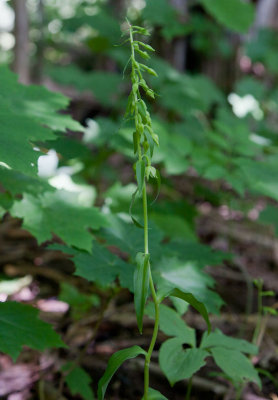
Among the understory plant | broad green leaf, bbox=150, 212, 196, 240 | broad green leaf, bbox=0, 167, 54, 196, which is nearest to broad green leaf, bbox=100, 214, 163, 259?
the understory plant

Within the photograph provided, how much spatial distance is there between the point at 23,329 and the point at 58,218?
16.6 inches

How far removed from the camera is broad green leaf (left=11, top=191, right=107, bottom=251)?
138 centimetres

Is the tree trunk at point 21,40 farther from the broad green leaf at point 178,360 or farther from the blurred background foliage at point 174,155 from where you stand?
the broad green leaf at point 178,360

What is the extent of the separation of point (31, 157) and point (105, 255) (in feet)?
1.58

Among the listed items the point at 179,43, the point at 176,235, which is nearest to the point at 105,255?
the point at 176,235

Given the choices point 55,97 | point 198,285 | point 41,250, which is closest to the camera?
point 198,285

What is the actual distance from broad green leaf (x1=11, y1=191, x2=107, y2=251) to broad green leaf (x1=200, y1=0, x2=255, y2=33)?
231cm

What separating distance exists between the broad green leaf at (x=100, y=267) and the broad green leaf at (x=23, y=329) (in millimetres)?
199

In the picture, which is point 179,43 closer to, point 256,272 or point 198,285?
point 256,272

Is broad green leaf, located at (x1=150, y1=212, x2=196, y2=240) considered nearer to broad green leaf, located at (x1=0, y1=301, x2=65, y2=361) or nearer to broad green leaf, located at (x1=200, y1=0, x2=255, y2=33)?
broad green leaf, located at (x1=0, y1=301, x2=65, y2=361)

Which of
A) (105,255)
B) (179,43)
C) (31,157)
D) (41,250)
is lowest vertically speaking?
(41,250)

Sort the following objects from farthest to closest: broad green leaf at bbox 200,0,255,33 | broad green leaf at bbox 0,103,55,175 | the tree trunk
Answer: broad green leaf at bbox 200,0,255,33
the tree trunk
broad green leaf at bbox 0,103,55,175

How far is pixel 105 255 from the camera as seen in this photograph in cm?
142

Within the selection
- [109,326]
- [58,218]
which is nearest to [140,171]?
[58,218]
